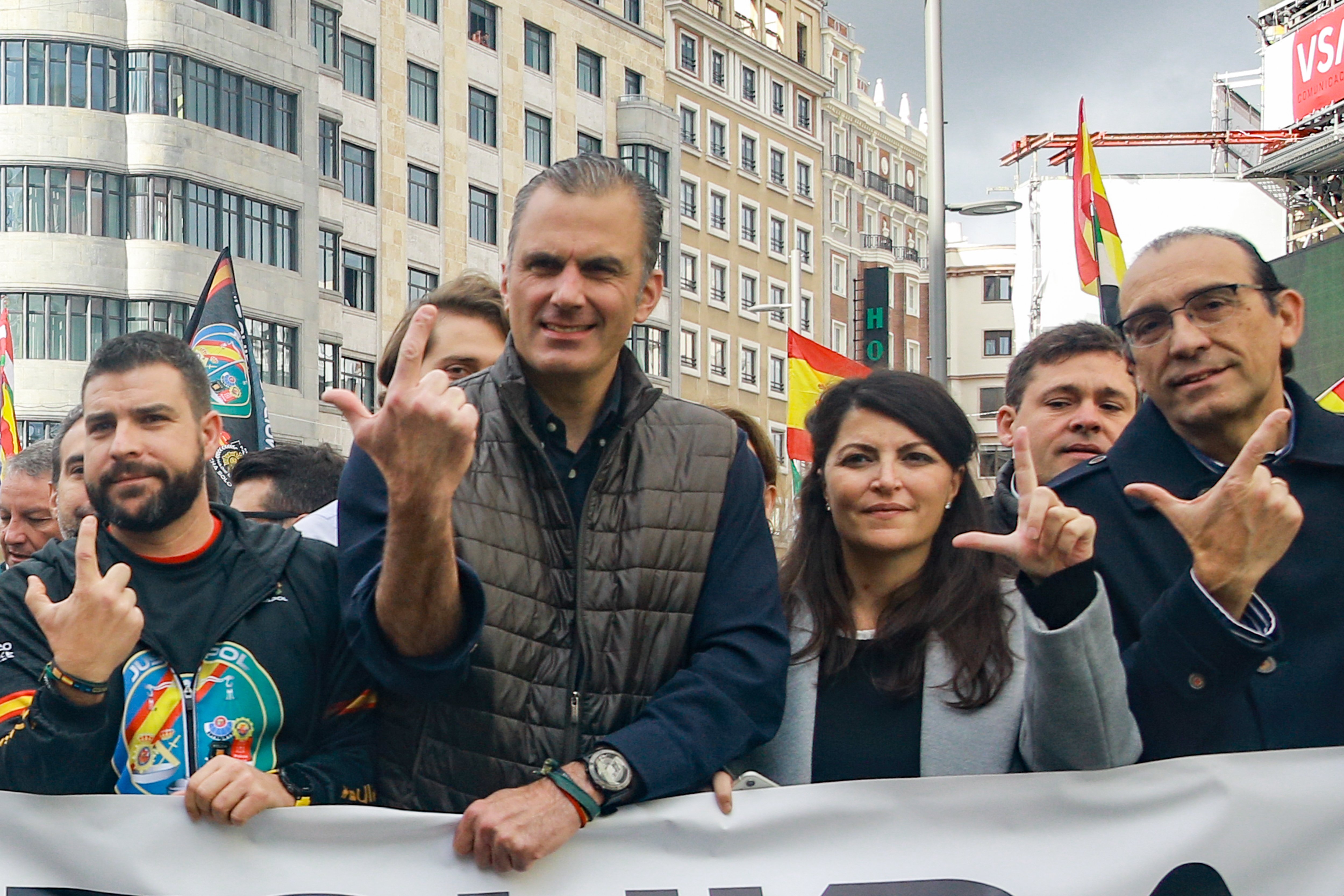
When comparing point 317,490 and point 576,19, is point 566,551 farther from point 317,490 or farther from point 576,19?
point 576,19

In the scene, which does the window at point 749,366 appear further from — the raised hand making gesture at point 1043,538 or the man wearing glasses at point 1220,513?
the raised hand making gesture at point 1043,538

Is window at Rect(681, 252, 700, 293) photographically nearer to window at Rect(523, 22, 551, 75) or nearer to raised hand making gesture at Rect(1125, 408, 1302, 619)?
window at Rect(523, 22, 551, 75)

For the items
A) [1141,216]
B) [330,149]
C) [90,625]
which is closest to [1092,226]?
[90,625]

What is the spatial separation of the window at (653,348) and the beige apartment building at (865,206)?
9807mm

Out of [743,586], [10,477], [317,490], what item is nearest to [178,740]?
[743,586]

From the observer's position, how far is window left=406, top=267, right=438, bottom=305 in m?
39.2

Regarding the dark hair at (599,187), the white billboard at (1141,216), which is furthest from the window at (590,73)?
the dark hair at (599,187)

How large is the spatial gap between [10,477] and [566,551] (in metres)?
3.96

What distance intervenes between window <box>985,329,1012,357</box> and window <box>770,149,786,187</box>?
84.2ft

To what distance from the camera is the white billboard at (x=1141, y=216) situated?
56.3 meters

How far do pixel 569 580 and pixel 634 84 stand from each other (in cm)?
4679

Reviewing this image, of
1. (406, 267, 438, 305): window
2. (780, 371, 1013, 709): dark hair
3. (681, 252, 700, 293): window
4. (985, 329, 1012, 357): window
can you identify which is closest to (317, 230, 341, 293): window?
(406, 267, 438, 305): window

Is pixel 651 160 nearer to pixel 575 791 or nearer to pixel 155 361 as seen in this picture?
pixel 155 361

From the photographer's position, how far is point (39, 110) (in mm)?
31250
